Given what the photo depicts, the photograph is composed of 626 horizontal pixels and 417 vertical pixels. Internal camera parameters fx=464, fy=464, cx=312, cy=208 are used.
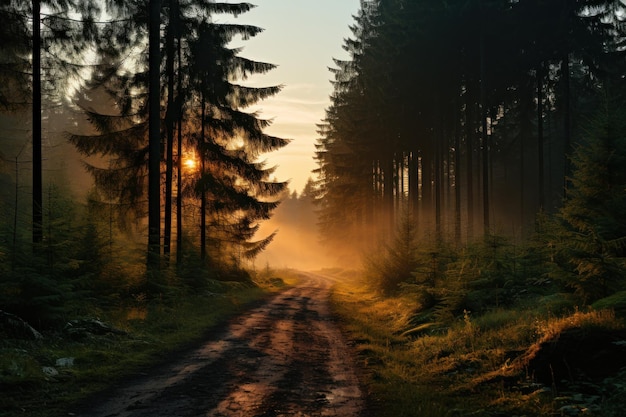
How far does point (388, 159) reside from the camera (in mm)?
39250

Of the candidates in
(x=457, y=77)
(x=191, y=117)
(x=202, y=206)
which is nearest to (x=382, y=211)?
(x=457, y=77)

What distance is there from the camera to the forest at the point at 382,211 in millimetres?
9320

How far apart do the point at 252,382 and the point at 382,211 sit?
3483 cm

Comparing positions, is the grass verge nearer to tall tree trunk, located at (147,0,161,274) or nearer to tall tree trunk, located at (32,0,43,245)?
tall tree trunk, located at (147,0,161,274)

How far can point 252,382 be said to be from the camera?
816 centimetres

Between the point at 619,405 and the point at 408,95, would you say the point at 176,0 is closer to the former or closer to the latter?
the point at 408,95

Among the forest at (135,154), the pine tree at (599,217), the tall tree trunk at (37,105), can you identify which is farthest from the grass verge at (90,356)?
the pine tree at (599,217)

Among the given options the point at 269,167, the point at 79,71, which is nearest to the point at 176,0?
the point at 79,71

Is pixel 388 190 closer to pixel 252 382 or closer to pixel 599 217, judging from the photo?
pixel 599 217

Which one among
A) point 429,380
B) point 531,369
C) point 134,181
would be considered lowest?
point 429,380

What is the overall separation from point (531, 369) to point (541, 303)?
14.4ft

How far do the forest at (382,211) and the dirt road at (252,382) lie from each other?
0.73 meters

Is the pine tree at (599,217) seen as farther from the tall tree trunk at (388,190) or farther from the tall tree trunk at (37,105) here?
the tall tree trunk at (388,190)

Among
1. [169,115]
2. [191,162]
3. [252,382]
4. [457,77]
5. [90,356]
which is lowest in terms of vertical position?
[252,382]
